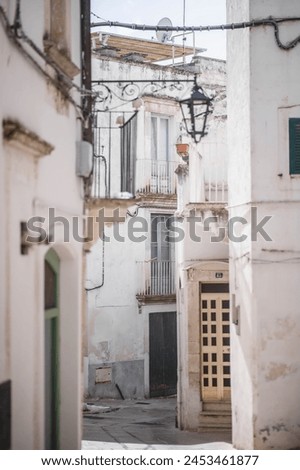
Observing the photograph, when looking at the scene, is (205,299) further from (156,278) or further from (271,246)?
(156,278)

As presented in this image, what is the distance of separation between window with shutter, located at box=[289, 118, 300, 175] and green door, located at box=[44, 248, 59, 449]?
4989 millimetres

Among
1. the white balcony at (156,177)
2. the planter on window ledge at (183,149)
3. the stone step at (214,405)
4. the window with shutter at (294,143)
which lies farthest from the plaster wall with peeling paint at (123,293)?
the window with shutter at (294,143)

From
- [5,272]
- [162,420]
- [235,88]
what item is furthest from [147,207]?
[5,272]

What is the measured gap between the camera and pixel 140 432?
46.2 ft

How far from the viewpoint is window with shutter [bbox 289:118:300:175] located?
11211mm

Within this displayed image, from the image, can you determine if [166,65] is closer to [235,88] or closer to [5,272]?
[235,88]

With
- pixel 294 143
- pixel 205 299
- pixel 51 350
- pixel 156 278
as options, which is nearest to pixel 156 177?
pixel 156 278

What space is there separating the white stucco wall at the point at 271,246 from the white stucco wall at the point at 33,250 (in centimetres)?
405

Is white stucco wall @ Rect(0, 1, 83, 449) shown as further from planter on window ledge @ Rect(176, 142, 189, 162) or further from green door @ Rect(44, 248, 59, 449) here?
planter on window ledge @ Rect(176, 142, 189, 162)

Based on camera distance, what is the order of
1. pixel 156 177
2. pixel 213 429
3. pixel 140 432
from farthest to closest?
pixel 156 177 → pixel 213 429 → pixel 140 432

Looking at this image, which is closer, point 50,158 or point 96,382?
point 50,158

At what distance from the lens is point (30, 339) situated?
6.09 metres

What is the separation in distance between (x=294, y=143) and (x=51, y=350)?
5.70 m

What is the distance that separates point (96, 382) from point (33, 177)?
16.3 metres
